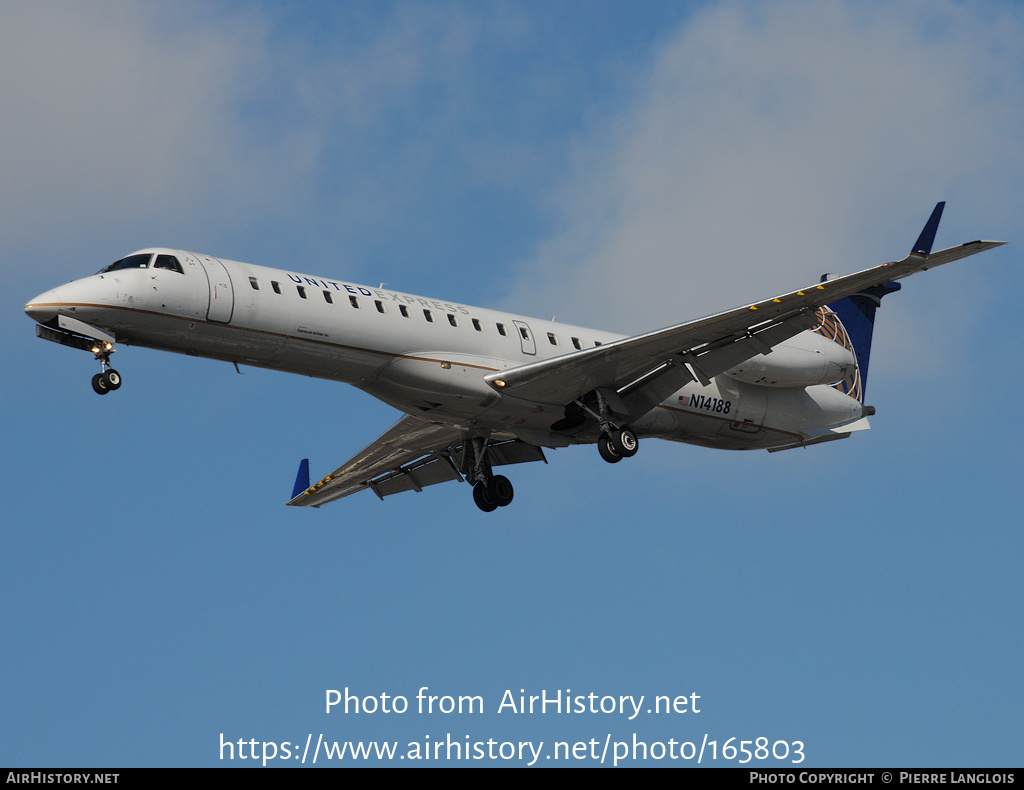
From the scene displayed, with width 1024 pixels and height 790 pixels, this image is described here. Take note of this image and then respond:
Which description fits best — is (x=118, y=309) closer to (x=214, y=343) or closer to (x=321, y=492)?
(x=214, y=343)

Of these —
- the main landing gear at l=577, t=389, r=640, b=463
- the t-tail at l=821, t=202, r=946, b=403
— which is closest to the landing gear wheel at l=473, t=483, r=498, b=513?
the main landing gear at l=577, t=389, r=640, b=463

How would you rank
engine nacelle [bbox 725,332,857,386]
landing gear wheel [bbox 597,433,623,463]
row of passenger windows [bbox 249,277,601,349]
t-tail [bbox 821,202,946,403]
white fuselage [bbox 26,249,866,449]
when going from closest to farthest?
white fuselage [bbox 26,249,866,449], row of passenger windows [bbox 249,277,601,349], landing gear wheel [bbox 597,433,623,463], engine nacelle [bbox 725,332,857,386], t-tail [bbox 821,202,946,403]

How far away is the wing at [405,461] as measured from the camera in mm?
28609

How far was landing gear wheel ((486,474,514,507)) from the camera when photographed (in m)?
28.8

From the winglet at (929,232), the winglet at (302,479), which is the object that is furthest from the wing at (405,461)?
the winglet at (929,232)

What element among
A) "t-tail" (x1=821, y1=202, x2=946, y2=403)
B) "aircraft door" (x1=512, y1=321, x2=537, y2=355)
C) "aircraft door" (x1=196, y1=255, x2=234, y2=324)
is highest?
"t-tail" (x1=821, y1=202, x2=946, y2=403)

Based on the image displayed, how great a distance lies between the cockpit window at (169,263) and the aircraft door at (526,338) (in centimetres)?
676

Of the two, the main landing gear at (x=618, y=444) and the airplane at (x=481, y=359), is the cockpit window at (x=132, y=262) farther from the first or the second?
the main landing gear at (x=618, y=444)

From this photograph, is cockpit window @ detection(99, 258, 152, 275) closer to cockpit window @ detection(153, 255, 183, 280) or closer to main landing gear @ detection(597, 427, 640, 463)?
cockpit window @ detection(153, 255, 183, 280)

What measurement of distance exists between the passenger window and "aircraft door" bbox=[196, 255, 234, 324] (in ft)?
1.46

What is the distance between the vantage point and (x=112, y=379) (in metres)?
22.4

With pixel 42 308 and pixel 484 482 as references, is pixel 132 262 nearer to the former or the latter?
pixel 42 308

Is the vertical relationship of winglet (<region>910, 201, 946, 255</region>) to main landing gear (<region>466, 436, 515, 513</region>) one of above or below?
above

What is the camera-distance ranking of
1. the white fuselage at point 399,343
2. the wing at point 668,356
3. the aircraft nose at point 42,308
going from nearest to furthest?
the aircraft nose at point 42,308
the white fuselage at point 399,343
the wing at point 668,356
